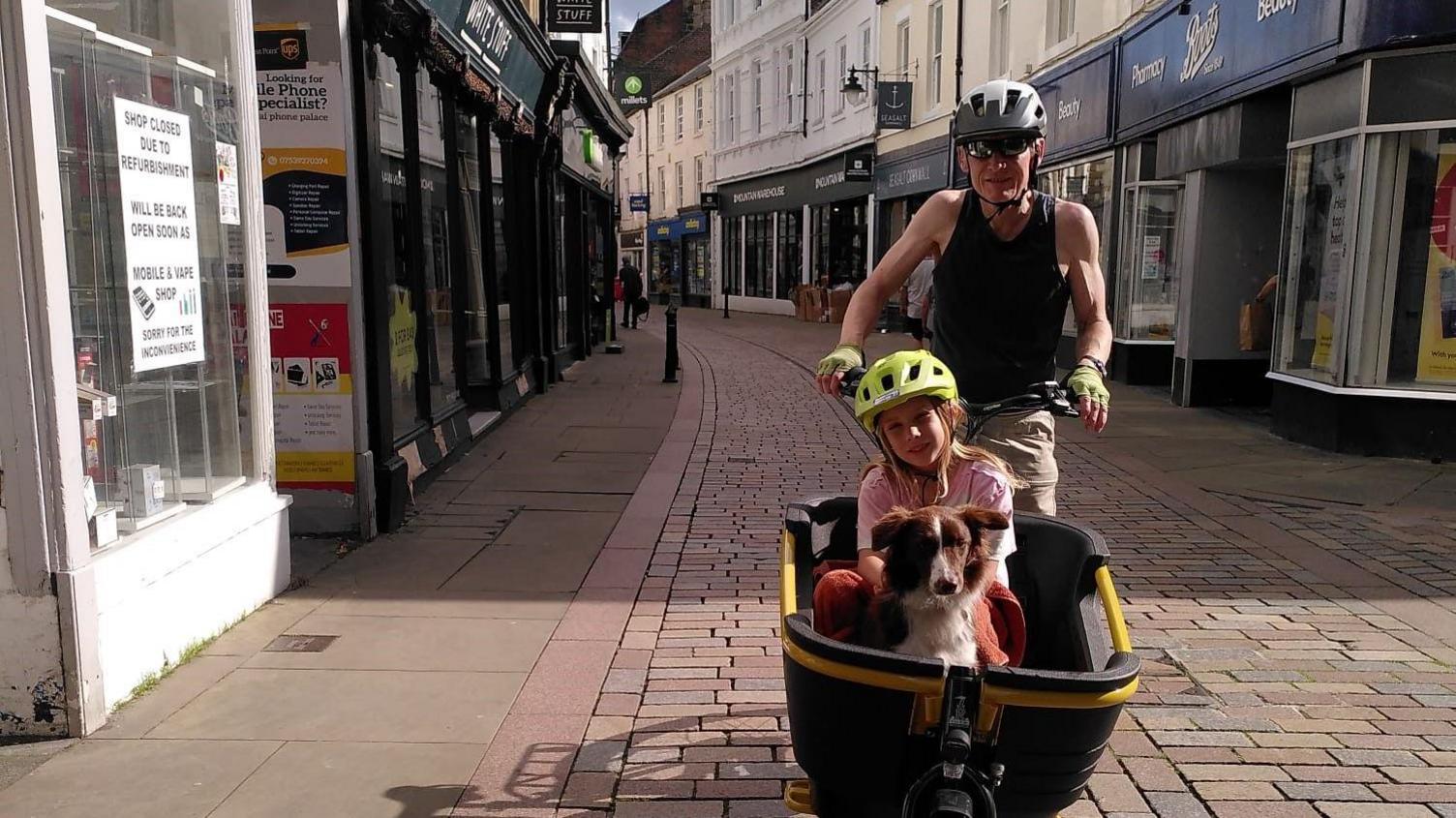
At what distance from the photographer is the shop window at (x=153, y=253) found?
376 cm

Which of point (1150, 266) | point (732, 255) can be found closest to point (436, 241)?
point (1150, 266)

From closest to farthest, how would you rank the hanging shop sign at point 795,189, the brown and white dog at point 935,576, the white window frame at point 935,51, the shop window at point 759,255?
the brown and white dog at point 935,576 < the white window frame at point 935,51 < the hanging shop sign at point 795,189 < the shop window at point 759,255

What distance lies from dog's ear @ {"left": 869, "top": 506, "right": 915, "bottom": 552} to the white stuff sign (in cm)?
309

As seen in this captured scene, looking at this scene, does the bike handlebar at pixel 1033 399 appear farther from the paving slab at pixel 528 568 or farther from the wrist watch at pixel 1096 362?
the paving slab at pixel 528 568

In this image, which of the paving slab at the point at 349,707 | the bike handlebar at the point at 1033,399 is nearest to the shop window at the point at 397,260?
the paving slab at the point at 349,707

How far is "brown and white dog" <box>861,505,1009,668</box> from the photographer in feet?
7.23

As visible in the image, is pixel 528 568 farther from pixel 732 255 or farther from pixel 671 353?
pixel 732 255

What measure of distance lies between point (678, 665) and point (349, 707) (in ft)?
3.96

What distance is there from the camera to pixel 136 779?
320 cm

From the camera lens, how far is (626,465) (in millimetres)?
8273

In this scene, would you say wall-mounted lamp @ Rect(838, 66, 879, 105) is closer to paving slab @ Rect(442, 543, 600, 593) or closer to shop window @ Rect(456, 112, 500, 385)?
shop window @ Rect(456, 112, 500, 385)

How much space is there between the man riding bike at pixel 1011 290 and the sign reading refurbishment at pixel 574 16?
11.0 meters

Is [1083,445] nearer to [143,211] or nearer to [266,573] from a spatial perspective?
[266,573]

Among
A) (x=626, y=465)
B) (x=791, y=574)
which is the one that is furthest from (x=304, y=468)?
(x=791, y=574)
